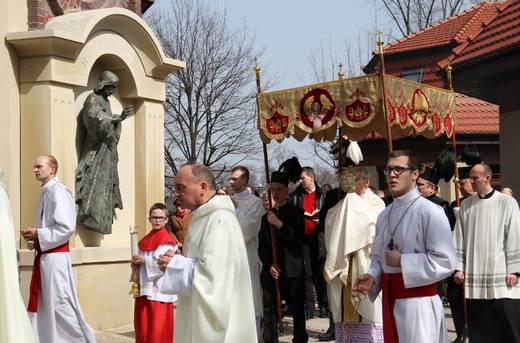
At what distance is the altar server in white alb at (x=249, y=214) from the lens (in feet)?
35.4

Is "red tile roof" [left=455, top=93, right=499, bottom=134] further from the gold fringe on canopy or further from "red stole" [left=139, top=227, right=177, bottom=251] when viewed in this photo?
→ "red stole" [left=139, top=227, right=177, bottom=251]

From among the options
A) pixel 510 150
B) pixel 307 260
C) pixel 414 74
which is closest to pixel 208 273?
pixel 307 260

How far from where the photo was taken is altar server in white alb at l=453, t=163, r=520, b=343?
9.12 meters

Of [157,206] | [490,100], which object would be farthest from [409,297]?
[490,100]

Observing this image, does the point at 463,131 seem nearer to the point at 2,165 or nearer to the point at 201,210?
the point at 2,165

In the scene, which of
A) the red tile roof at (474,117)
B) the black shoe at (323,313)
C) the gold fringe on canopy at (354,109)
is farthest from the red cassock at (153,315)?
the red tile roof at (474,117)

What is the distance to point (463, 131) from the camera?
2553 cm

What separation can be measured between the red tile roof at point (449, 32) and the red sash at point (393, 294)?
20.8 meters

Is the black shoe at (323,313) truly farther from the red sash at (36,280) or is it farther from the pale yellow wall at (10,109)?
the red sash at (36,280)

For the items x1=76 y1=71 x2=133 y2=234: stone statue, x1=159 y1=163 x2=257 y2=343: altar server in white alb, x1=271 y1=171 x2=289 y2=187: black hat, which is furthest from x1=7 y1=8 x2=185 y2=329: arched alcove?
x1=159 y1=163 x2=257 y2=343: altar server in white alb

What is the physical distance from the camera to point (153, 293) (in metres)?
9.58

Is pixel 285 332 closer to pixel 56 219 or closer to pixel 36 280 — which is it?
pixel 36 280

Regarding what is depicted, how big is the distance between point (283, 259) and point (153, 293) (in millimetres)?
1723

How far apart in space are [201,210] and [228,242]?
28cm
